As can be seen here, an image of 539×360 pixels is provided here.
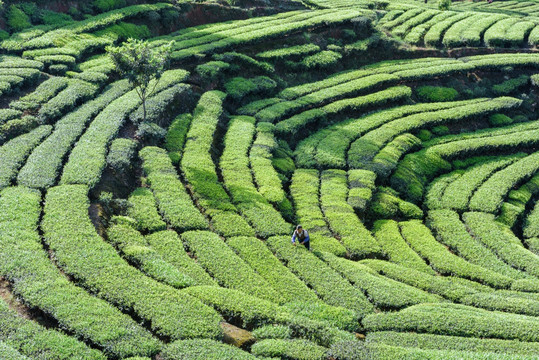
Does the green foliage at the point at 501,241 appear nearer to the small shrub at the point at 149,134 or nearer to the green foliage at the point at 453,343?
the green foliage at the point at 453,343

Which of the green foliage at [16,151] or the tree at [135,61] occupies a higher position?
the tree at [135,61]

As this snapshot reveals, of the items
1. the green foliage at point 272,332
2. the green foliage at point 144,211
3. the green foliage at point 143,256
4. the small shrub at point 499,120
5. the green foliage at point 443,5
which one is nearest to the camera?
the green foliage at point 272,332

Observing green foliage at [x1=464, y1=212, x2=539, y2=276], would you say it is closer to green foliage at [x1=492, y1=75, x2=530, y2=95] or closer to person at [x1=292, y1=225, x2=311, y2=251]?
person at [x1=292, y1=225, x2=311, y2=251]

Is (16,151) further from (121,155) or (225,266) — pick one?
(225,266)

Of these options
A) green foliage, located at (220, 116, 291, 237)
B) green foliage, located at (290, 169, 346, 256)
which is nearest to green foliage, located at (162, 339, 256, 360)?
green foliage, located at (220, 116, 291, 237)

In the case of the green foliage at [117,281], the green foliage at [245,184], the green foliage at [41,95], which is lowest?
the green foliage at [245,184]

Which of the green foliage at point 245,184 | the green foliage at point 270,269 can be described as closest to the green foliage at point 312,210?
the green foliage at point 245,184
